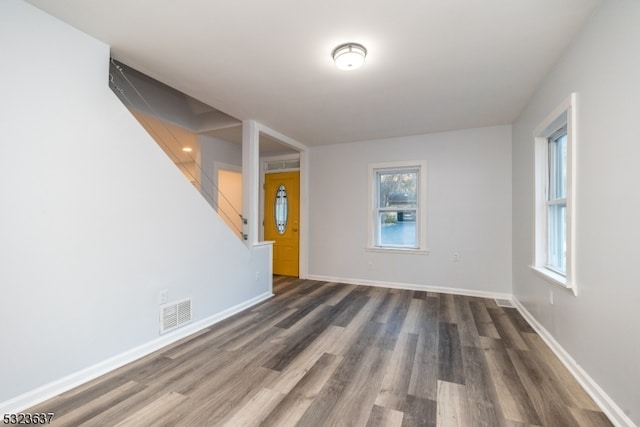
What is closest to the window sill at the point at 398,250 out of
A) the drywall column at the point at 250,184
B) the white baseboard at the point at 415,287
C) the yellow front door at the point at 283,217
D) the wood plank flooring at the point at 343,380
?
the white baseboard at the point at 415,287

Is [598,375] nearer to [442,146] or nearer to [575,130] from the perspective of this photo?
[575,130]

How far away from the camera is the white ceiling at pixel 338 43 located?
1.78m

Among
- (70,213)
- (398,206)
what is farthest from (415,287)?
(70,213)

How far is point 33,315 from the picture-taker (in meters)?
1.76

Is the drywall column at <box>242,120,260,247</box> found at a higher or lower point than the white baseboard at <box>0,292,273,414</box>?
higher

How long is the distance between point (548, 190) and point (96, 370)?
4.35 meters

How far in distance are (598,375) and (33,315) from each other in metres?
3.63

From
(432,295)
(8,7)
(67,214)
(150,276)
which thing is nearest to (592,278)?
(432,295)

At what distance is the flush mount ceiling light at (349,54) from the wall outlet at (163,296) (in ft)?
8.33

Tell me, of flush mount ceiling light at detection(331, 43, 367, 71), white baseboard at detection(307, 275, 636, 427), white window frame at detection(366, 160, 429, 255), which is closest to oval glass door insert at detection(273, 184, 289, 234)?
white window frame at detection(366, 160, 429, 255)

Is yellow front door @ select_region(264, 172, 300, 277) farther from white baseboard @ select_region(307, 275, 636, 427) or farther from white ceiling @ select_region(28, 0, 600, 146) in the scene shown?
white ceiling @ select_region(28, 0, 600, 146)

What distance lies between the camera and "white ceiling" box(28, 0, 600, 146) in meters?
1.78

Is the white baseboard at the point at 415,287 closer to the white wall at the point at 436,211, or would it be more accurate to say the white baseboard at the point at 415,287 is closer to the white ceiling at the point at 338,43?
the white wall at the point at 436,211

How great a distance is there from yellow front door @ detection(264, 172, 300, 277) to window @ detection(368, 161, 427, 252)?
154cm
